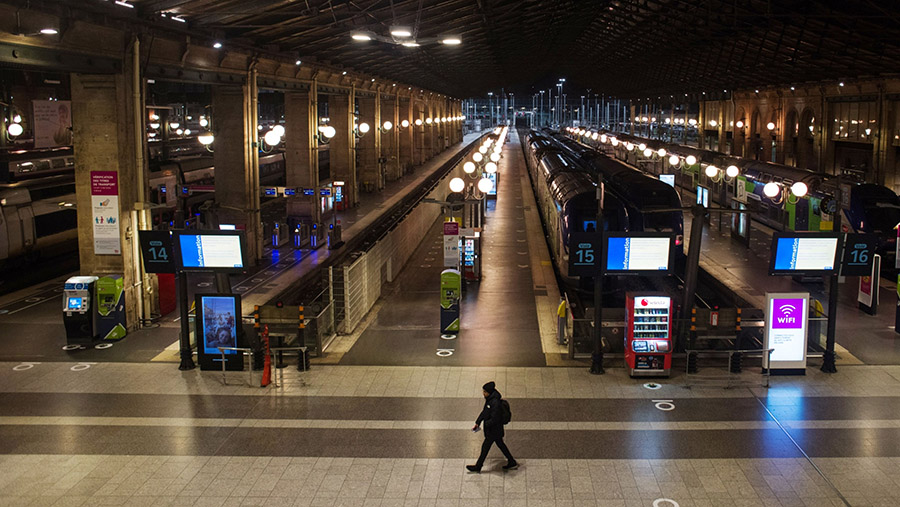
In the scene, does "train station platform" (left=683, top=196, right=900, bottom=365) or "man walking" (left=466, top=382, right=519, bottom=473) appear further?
"train station platform" (left=683, top=196, right=900, bottom=365)

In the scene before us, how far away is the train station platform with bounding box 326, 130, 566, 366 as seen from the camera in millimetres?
15930

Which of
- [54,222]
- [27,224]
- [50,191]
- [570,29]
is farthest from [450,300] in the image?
[570,29]

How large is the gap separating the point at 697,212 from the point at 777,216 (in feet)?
62.6

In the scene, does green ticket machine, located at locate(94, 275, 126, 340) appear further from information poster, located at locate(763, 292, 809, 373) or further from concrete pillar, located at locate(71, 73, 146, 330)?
information poster, located at locate(763, 292, 809, 373)

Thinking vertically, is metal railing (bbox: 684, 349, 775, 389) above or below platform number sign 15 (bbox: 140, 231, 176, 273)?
below

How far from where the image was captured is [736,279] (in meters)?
23.8

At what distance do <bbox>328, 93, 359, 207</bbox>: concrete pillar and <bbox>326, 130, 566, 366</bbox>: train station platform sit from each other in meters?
13.1

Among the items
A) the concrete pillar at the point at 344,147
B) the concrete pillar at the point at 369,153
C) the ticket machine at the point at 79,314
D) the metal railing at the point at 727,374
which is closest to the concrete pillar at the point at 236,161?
the ticket machine at the point at 79,314

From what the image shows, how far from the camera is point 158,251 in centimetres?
1530

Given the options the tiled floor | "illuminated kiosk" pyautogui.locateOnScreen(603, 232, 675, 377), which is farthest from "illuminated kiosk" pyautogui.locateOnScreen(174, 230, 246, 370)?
"illuminated kiosk" pyautogui.locateOnScreen(603, 232, 675, 377)

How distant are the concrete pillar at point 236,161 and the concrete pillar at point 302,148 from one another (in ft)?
16.6

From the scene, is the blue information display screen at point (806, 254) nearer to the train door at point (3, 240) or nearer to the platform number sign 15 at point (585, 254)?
the platform number sign 15 at point (585, 254)

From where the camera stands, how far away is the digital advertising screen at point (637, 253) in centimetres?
1476

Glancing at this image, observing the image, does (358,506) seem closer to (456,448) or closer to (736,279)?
(456,448)
